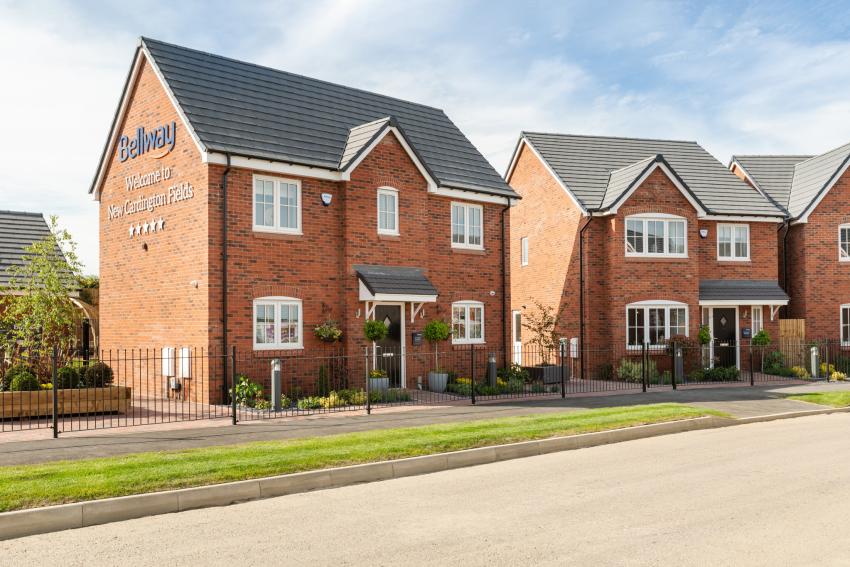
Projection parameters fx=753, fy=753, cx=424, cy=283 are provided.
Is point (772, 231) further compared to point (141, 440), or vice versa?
point (772, 231)

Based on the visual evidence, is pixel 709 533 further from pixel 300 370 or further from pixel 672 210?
pixel 672 210

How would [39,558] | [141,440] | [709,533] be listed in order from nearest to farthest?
[39,558] < [709,533] < [141,440]

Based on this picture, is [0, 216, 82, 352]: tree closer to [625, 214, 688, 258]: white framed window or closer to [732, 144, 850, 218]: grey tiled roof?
[625, 214, 688, 258]: white framed window

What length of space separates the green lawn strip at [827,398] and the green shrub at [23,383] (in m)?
18.0

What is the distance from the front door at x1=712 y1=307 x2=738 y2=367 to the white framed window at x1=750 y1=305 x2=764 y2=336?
86cm

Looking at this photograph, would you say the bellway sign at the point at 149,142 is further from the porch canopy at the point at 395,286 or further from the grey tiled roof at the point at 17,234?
the grey tiled roof at the point at 17,234

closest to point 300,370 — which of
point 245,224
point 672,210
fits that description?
point 245,224

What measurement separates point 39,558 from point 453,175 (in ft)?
59.5

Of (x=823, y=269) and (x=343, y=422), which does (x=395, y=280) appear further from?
(x=823, y=269)

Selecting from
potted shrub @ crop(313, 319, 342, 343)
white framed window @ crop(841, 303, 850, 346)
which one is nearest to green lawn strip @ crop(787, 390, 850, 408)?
white framed window @ crop(841, 303, 850, 346)

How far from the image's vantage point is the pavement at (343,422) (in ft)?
38.6

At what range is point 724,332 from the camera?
2836cm

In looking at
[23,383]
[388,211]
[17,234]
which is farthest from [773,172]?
[17,234]

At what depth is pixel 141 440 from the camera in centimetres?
1258
